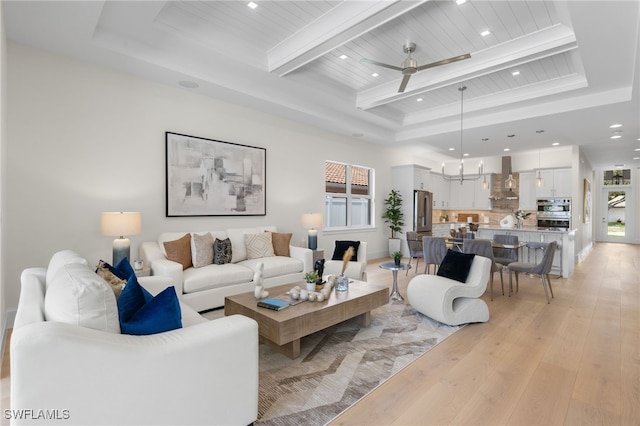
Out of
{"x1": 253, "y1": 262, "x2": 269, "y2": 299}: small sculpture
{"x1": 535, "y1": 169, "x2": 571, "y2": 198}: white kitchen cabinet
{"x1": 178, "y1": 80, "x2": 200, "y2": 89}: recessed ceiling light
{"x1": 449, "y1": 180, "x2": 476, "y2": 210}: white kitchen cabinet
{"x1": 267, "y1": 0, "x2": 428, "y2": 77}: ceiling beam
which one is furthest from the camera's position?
{"x1": 449, "y1": 180, "x2": 476, "y2": 210}: white kitchen cabinet

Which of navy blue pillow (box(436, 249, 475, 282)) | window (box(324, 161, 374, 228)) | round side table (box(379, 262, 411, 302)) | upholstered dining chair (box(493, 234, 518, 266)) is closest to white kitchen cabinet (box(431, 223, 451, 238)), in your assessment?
window (box(324, 161, 374, 228))

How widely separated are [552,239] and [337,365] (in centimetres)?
544

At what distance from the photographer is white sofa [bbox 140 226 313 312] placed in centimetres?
350

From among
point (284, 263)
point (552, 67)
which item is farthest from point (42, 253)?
point (552, 67)

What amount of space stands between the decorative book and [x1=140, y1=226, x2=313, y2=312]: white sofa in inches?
41.9

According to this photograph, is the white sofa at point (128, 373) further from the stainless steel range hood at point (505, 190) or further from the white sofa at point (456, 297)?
the stainless steel range hood at point (505, 190)

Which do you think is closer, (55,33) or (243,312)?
(243,312)

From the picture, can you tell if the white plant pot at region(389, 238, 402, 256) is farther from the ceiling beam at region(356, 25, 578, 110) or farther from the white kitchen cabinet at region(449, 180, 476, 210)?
the ceiling beam at region(356, 25, 578, 110)

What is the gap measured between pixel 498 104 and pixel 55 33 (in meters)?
5.98

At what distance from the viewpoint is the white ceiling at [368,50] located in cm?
300

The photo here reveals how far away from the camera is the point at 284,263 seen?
4465 millimetres

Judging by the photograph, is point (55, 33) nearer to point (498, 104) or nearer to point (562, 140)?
point (498, 104)

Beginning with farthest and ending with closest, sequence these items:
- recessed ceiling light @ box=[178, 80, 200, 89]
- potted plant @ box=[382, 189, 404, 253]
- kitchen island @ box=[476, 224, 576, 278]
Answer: potted plant @ box=[382, 189, 404, 253], kitchen island @ box=[476, 224, 576, 278], recessed ceiling light @ box=[178, 80, 200, 89]

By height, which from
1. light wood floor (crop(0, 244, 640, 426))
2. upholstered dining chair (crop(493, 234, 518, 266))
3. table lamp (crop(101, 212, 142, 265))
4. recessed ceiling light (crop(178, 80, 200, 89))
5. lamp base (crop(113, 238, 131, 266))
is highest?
recessed ceiling light (crop(178, 80, 200, 89))
